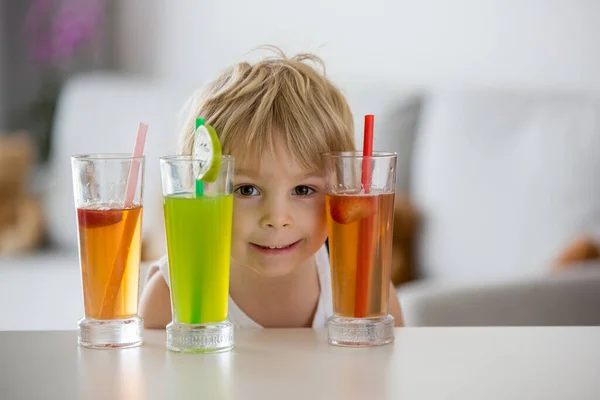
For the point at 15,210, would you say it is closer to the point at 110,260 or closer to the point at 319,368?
the point at 110,260

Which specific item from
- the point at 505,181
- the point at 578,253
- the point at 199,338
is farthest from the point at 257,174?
the point at 505,181

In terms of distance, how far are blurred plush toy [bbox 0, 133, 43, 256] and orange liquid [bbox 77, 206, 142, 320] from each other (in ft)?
8.08

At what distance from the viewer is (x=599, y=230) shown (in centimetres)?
244

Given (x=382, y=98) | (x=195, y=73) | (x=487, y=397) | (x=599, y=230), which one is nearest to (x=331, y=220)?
(x=487, y=397)

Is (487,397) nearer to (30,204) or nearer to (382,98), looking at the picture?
(382,98)

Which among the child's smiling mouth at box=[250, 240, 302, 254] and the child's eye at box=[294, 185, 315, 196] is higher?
the child's eye at box=[294, 185, 315, 196]

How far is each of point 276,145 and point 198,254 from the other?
0.71 ft

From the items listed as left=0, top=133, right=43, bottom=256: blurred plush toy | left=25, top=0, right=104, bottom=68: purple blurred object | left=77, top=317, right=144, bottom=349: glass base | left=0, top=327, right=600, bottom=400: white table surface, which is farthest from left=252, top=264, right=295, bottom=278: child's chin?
left=25, top=0, right=104, bottom=68: purple blurred object

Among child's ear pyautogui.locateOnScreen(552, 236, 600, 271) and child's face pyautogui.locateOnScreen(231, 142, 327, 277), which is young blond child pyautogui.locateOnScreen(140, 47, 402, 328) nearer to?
child's face pyautogui.locateOnScreen(231, 142, 327, 277)

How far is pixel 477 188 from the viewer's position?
8.62 ft

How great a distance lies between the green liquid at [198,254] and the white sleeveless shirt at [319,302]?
34cm

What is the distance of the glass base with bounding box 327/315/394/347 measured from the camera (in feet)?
3.28

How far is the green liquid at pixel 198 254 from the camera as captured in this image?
96 centimetres

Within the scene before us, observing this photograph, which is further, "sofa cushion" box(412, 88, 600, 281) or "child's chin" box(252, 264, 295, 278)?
"sofa cushion" box(412, 88, 600, 281)
